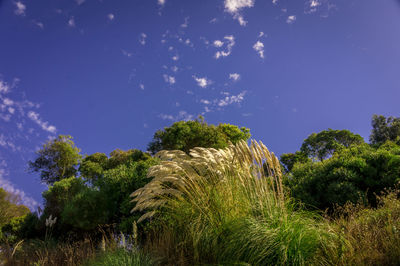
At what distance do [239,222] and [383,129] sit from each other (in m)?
26.1

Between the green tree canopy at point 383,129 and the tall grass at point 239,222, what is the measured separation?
23452 mm

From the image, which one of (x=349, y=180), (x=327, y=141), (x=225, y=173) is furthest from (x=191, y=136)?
(x=327, y=141)

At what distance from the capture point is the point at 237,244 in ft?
9.56

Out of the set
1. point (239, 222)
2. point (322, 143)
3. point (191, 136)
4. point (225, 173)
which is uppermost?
point (322, 143)

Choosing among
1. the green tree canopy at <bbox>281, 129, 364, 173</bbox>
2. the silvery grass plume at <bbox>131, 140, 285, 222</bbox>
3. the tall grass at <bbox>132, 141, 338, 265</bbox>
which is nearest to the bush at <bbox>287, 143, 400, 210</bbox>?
the tall grass at <bbox>132, 141, 338, 265</bbox>

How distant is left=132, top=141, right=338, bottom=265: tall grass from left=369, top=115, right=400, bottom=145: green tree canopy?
23.5m

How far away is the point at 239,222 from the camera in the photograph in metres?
3.12

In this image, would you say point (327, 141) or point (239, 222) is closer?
point (239, 222)

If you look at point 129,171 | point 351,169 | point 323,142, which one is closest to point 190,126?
point 129,171

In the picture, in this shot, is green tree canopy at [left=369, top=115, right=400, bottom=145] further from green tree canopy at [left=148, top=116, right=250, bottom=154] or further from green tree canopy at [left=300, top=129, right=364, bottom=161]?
green tree canopy at [left=148, top=116, right=250, bottom=154]

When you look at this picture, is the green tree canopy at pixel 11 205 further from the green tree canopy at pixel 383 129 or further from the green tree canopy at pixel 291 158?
the green tree canopy at pixel 383 129

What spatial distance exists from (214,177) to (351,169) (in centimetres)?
426

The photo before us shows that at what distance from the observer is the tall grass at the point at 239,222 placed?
276 centimetres

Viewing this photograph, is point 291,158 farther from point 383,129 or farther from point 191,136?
point 191,136
